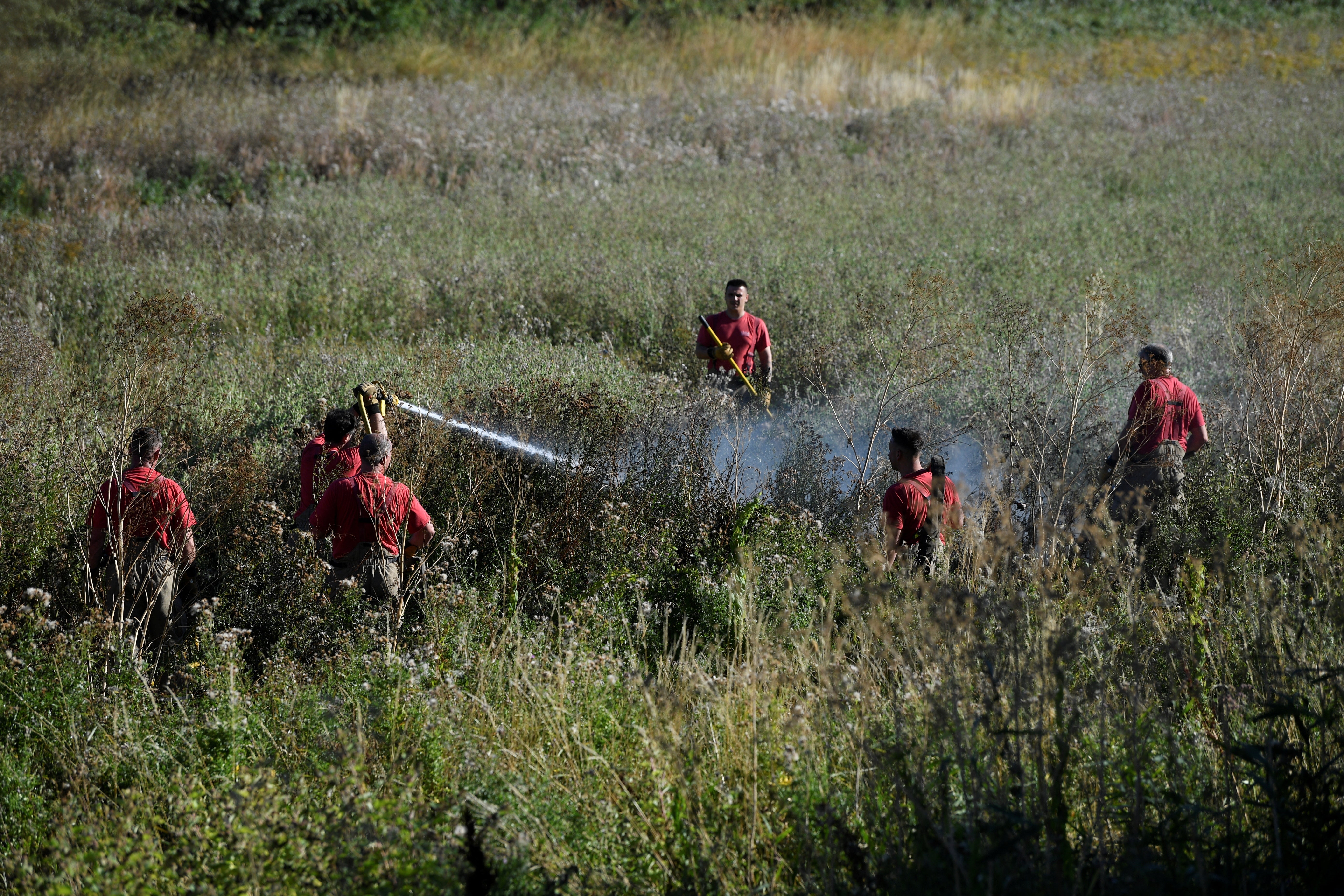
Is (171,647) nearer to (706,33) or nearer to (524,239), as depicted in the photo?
(524,239)

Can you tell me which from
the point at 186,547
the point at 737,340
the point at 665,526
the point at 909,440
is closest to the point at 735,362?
the point at 737,340

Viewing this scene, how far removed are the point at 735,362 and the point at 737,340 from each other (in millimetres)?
547

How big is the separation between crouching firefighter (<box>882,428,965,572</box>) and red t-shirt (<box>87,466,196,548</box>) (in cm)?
391

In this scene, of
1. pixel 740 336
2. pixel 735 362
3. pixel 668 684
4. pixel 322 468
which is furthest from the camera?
pixel 740 336

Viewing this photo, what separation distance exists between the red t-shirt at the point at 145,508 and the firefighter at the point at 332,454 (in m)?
0.65

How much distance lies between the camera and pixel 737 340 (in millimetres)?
8727

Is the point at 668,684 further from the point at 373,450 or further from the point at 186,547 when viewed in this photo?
the point at 186,547

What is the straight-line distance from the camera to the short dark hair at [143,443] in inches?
223

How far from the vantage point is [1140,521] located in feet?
16.3

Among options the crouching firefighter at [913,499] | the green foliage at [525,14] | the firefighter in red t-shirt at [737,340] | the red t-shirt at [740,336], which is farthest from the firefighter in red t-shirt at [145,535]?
the green foliage at [525,14]

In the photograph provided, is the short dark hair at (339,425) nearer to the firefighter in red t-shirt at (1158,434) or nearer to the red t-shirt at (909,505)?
the red t-shirt at (909,505)

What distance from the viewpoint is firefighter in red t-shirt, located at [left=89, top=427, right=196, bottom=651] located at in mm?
5516

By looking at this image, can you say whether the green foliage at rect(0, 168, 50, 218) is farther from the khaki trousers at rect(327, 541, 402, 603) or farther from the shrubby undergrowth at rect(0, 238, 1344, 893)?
the khaki trousers at rect(327, 541, 402, 603)

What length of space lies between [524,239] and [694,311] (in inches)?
124
